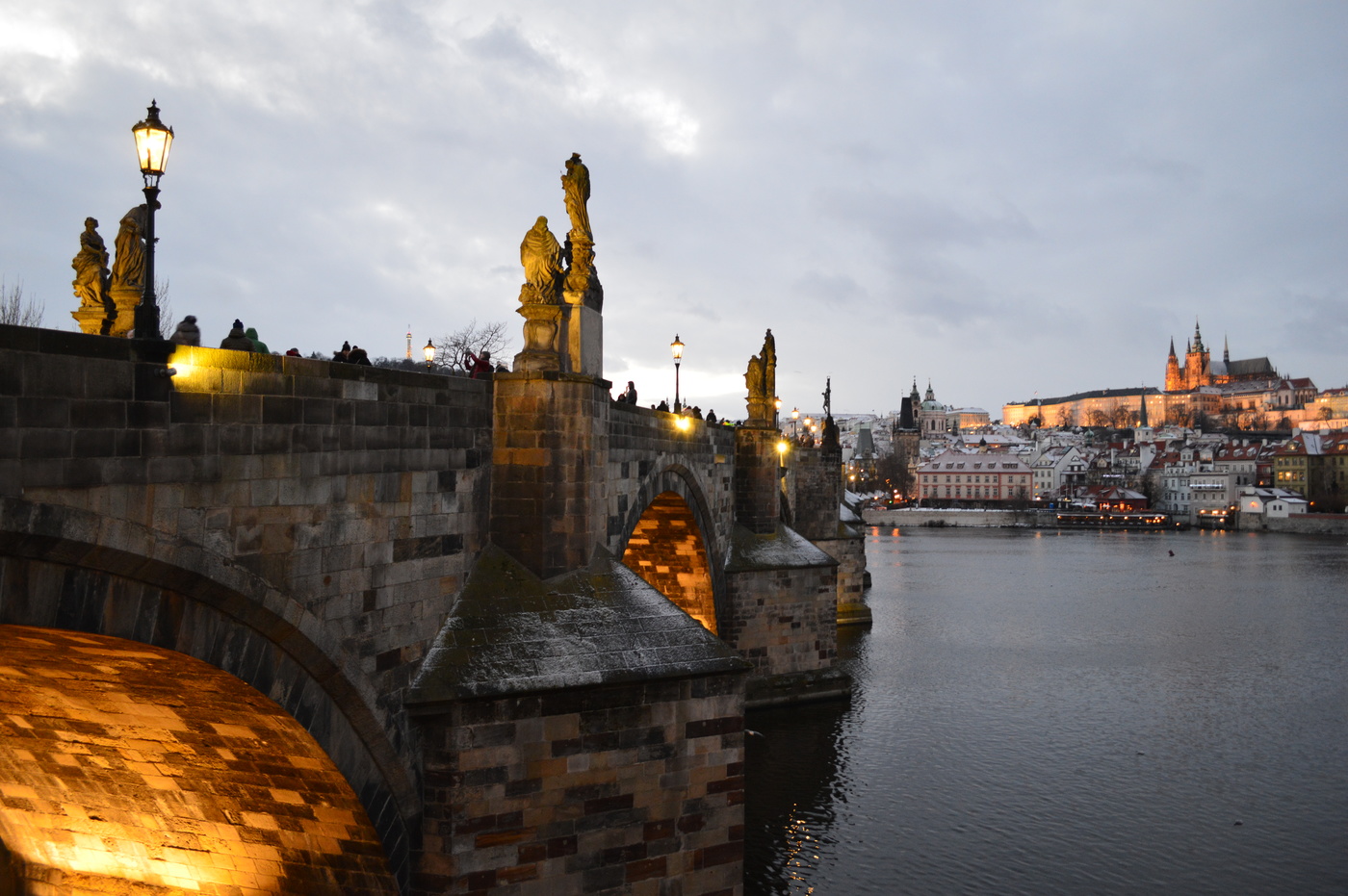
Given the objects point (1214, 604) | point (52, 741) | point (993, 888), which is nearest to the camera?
point (52, 741)

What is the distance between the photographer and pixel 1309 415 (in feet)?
630

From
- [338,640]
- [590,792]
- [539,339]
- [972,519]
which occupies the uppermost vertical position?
[539,339]

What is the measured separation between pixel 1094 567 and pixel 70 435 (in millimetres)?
64735

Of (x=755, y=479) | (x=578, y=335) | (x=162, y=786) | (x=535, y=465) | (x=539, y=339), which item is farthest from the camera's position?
(x=755, y=479)

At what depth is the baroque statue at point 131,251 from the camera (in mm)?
7102

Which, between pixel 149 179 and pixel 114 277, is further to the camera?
pixel 114 277

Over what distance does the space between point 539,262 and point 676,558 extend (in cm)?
1287

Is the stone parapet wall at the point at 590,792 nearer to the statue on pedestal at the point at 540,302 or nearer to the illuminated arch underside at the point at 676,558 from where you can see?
the statue on pedestal at the point at 540,302

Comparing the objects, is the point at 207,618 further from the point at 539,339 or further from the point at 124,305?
the point at 539,339

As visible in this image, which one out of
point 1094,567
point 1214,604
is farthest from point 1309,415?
point 1214,604

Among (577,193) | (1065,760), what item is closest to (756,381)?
(1065,760)

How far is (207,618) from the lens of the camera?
→ 7324mm

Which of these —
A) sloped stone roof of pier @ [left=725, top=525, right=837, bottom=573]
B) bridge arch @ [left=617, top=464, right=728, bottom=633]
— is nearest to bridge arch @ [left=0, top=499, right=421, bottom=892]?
bridge arch @ [left=617, top=464, right=728, bottom=633]

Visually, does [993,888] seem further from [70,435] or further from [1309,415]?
[1309,415]
